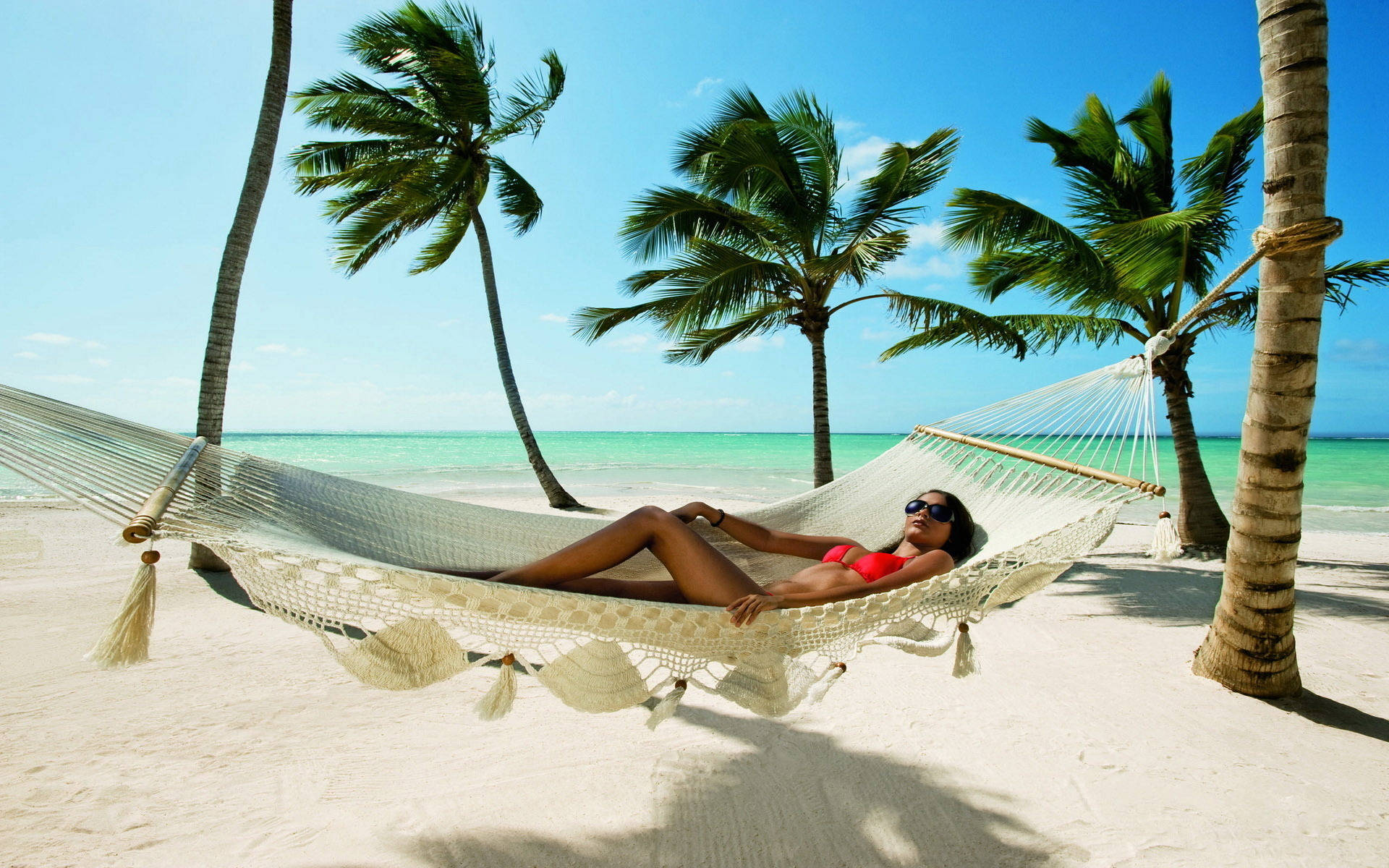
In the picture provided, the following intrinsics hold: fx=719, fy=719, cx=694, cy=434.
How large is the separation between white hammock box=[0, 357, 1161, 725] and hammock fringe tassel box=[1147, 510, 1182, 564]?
161 millimetres

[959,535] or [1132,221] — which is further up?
[1132,221]

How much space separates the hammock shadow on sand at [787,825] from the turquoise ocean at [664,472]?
6319 millimetres

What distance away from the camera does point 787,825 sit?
4.77 feet

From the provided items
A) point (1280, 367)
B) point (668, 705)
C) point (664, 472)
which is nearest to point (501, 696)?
point (668, 705)

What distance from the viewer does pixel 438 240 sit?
669cm

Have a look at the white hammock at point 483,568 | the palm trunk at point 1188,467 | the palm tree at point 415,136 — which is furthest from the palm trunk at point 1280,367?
the palm tree at point 415,136

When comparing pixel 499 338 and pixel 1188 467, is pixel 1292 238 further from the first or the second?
pixel 499 338

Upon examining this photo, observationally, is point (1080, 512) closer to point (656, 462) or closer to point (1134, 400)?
point (1134, 400)

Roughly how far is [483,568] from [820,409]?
3546 millimetres

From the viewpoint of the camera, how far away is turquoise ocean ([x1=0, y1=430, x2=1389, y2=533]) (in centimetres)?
818

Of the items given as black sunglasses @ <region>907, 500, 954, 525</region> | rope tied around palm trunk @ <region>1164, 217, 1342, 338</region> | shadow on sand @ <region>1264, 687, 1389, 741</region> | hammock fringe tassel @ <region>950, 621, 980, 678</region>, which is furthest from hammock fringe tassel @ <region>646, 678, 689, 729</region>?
shadow on sand @ <region>1264, 687, 1389, 741</region>

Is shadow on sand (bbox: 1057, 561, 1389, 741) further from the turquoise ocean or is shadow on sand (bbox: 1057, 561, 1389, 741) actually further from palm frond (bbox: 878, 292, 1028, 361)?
the turquoise ocean

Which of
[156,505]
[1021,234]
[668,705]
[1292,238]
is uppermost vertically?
[1021,234]

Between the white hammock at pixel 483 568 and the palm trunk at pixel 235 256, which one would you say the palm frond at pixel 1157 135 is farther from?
the palm trunk at pixel 235 256
